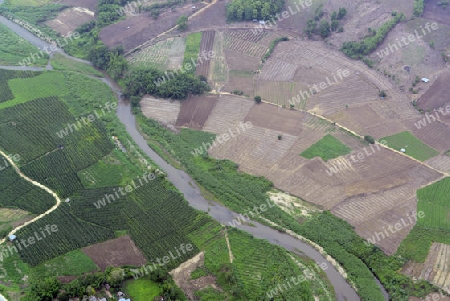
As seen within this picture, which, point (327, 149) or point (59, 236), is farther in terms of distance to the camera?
point (327, 149)

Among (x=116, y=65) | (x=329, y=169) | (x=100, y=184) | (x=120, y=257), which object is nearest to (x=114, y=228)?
(x=120, y=257)

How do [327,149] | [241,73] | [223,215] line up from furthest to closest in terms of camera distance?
[241,73] < [327,149] < [223,215]

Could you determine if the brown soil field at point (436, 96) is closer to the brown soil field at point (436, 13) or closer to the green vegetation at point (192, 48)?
the brown soil field at point (436, 13)

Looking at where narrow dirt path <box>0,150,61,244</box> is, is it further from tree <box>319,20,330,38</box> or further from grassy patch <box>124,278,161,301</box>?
tree <box>319,20,330,38</box>

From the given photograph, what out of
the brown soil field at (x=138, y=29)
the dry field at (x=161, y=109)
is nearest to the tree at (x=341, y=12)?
the brown soil field at (x=138, y=29)

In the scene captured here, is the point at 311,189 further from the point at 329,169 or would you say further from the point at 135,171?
the point at 135,171

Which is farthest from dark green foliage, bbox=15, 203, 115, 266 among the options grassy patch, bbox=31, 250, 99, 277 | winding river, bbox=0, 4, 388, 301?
winding river, bbox=0, 4, 388, 301

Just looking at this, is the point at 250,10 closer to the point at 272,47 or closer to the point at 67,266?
the point at 272,47

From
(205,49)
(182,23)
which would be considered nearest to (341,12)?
(205,49)
